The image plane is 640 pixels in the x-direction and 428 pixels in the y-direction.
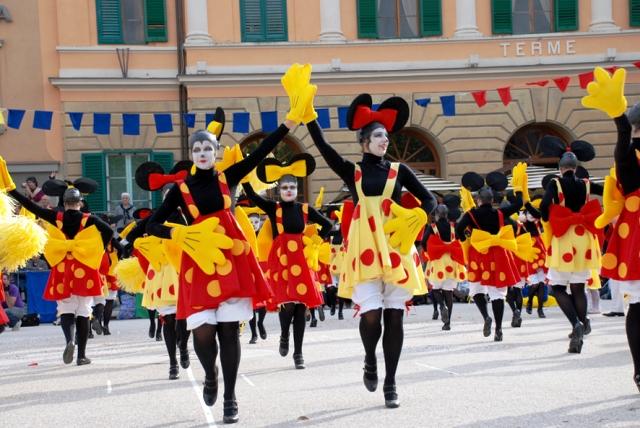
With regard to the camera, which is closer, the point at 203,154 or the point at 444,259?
the point at 203,154

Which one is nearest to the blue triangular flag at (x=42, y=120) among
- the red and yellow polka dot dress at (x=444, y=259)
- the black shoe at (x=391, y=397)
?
the red and yellow polka dot dress at (x=444, y=259)

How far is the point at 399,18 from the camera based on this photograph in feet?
83.1

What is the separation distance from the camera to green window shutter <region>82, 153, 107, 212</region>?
78.7ft

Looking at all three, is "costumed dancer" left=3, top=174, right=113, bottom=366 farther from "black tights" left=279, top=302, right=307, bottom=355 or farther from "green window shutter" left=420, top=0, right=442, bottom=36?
"green window shutter" left=420, top=0, right=442, bottom=36

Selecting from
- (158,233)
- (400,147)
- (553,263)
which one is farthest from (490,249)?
(400,147)

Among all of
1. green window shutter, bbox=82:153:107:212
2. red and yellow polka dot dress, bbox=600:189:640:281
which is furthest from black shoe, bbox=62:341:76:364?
green window shutter, bbox=82:153:107:212

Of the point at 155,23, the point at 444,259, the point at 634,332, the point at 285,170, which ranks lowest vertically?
the point at 444,259

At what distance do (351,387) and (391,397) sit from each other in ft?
3.68

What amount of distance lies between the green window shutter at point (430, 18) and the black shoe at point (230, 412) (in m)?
20.4

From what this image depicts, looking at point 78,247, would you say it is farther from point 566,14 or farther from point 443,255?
point 566,14

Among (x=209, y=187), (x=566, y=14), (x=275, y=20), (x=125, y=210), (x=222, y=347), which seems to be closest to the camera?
(x=222, y=347)

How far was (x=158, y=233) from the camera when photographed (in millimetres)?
6266

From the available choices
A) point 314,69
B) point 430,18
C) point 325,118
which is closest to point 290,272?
point 325,118

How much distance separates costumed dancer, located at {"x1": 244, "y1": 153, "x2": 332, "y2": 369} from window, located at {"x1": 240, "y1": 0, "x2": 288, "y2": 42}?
15639mm
